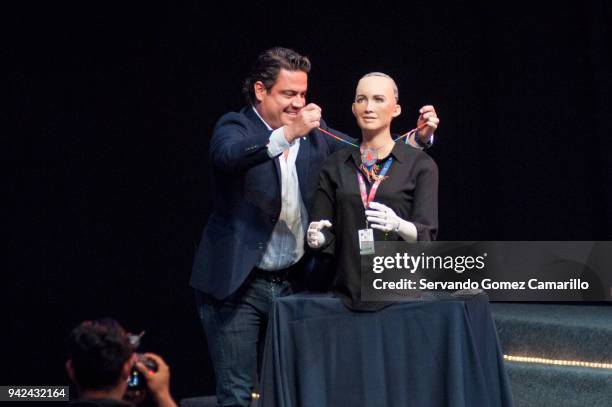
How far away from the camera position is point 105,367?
2.47 meters

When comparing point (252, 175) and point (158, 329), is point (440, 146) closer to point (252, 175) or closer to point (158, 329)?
point (158, 329)

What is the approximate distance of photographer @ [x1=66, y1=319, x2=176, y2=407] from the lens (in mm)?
2465

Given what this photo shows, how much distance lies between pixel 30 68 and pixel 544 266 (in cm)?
236

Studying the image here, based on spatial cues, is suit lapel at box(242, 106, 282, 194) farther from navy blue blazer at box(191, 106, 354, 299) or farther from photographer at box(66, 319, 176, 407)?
photographer at box(66, 319, 176, 407)

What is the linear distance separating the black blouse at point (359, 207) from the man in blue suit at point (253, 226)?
15 centimetres

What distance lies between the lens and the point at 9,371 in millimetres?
4984

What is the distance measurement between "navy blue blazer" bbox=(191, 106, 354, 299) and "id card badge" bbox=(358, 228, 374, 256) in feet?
1.02

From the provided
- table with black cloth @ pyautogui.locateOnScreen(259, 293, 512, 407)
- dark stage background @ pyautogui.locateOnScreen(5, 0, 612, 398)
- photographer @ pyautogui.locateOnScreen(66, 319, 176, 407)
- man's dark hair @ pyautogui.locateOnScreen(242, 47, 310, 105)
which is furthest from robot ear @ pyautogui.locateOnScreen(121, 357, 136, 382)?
dark stage background @ pyautogui.locateOnScreen(5, 0, 612, 398)

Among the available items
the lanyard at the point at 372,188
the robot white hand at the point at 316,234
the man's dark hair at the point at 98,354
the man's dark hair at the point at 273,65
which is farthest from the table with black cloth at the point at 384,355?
the man's dark hair at the point at 98,354

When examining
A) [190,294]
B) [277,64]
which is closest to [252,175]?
[277,64]

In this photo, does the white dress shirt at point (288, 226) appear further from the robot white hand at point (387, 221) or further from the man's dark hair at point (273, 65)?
the robot white hand at point (387, 221)

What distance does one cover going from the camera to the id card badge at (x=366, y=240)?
134 inches

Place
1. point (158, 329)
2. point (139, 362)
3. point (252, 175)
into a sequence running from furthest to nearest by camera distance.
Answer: point (158, 329) → point (252, 175) → point (139, 362)

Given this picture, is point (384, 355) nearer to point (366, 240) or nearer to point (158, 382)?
point (366, 240)
